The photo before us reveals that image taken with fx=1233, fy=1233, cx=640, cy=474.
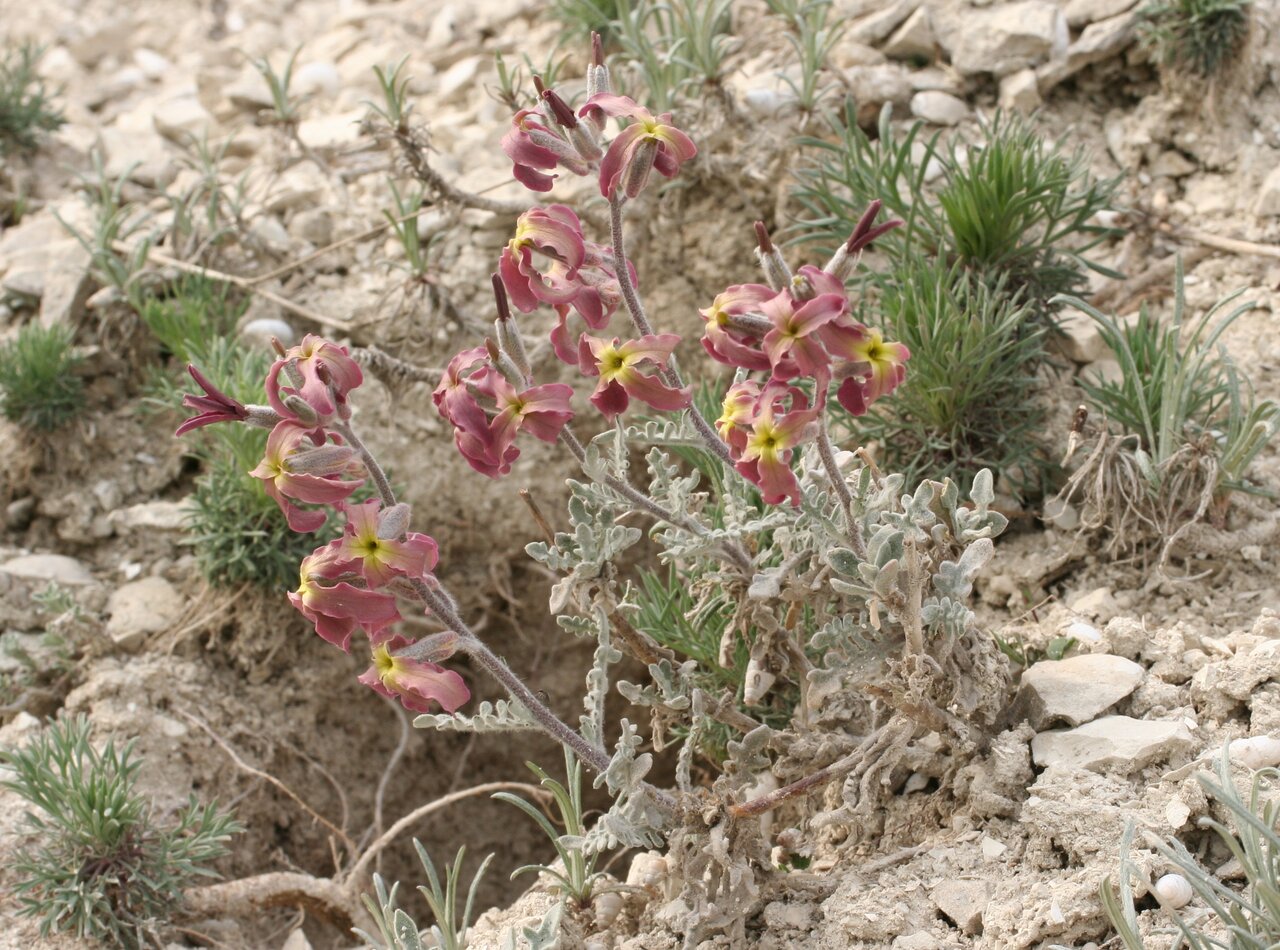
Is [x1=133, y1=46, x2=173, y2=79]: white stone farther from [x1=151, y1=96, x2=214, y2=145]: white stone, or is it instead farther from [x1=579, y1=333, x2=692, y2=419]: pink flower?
[x1=579, y1=333, x2=692, y2=419]: pink flower

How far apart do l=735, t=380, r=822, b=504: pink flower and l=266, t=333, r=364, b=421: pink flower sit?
692 millimetres

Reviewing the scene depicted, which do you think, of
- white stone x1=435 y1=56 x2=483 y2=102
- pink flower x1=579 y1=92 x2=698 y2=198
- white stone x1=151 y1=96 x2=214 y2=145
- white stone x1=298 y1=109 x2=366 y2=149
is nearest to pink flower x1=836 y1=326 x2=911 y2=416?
pink flower x1=579 y1=92 x2=698 y2=198

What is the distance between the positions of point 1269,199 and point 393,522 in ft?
9.54

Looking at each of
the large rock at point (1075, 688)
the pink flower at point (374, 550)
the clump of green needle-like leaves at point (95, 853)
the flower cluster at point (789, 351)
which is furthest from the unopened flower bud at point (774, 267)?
the clump of green needle-like leaves at point (95, 853)

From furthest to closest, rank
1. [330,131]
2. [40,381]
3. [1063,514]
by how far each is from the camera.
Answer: [330,131] < [40,381] < [1063,514]

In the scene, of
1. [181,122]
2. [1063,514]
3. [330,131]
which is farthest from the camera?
[181,122]

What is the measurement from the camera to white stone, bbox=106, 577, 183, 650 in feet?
11.8

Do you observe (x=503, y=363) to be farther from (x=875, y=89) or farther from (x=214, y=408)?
(x=875, y=89)

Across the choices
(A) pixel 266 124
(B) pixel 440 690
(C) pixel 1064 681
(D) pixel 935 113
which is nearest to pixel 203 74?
(A) pixel 266 124

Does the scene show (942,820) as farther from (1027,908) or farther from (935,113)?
(935,113)

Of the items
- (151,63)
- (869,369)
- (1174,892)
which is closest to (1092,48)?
(869,369)

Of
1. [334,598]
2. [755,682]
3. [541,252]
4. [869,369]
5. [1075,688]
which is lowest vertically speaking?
[1075,688]

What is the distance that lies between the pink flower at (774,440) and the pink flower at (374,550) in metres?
0.56

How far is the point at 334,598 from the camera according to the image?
2037 millimetres
